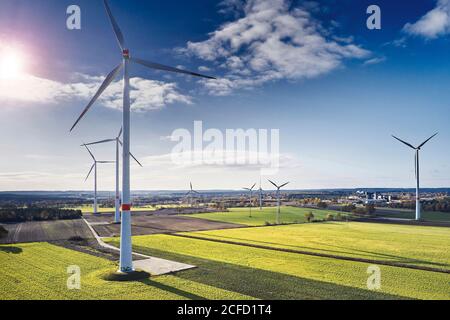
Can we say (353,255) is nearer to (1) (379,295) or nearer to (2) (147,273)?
(1) (379,295)

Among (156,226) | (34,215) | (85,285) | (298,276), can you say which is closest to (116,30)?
(85,285)

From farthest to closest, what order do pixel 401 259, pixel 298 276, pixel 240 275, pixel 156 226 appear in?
pixel 156 226
pixel 401 259
pixel 240 275
pixel 298 276

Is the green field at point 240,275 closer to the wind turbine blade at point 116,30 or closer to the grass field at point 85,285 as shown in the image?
the grass field at point 85,285

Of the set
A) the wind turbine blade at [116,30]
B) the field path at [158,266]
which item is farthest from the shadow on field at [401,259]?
the wind turbine blade at [116,30]

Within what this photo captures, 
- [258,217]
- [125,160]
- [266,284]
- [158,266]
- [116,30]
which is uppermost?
[116,30]

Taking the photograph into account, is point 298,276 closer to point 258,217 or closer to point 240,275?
point 240,275
